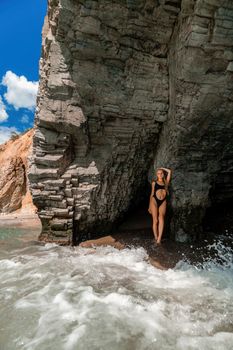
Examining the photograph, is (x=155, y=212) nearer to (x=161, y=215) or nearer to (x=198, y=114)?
(x=161, y=215)

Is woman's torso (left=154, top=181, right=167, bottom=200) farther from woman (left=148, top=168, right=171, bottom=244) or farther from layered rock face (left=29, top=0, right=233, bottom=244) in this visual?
layered rock face (left=29, top=0, right=233, bottom=244)

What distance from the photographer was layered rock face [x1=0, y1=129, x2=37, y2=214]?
16.2 m

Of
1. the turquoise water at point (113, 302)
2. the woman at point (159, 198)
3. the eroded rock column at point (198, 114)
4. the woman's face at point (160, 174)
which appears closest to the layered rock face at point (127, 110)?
the eroded rock column at point (198, 114)

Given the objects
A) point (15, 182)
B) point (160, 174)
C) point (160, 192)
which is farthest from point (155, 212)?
point (15, 182)

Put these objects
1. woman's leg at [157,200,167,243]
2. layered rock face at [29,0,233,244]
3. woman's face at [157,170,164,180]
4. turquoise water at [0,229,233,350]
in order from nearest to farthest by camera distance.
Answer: turquoise water at [0,229,233,350] → layered rock face at [29,0,233,244] → woman's face at [157,170,164,180] → woman's leg at [157,200,167,243]

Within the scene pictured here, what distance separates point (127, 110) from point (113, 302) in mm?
4288

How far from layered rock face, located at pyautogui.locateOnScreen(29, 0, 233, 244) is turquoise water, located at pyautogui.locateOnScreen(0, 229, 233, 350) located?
1.52m

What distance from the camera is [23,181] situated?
56.3 feet

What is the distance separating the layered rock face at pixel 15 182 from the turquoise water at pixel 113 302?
9968 mm

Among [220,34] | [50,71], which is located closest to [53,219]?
[50,71]

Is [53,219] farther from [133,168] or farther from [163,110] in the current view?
[163,110]

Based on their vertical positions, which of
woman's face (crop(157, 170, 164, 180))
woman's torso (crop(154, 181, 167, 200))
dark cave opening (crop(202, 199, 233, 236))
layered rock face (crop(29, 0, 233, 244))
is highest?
layered rock face (crop(29, 0, 233, 244))

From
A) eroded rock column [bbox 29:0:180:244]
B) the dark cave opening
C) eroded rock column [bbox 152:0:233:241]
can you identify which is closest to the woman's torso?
eroded rock column [bbox 152:0:233:241]

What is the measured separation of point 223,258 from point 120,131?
3620 mm
